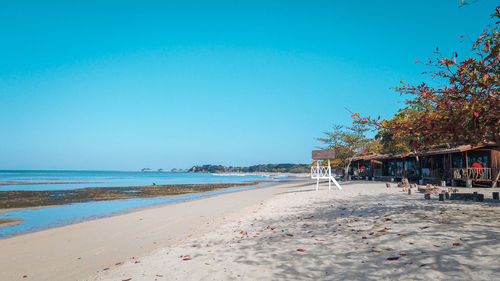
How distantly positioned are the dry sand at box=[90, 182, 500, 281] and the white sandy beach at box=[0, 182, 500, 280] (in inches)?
0.5

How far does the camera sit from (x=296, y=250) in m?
5.86

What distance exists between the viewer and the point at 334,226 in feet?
25.1

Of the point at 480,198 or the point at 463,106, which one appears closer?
the point at 463,106

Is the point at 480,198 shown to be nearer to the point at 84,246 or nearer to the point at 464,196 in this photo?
the point at 464,196

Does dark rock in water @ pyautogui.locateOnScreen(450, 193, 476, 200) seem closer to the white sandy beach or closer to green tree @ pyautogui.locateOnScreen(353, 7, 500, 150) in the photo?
the white sandy beach

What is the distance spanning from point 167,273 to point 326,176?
1768 cm

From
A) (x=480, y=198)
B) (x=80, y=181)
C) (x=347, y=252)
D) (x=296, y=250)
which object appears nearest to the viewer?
(x=347, y=252)

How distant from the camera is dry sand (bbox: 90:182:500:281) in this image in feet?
14.3

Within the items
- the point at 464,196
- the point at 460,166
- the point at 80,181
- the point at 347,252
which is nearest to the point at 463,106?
the point at 347,252

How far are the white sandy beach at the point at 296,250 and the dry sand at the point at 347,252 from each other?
0.01 m

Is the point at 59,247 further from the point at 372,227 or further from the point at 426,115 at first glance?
the point at 426,115

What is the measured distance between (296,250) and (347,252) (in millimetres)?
959

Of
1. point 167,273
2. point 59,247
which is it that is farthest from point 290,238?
point 59,247

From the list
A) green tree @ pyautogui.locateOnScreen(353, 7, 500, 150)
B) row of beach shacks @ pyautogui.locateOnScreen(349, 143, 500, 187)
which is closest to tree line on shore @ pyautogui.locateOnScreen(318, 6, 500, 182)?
green tree @ pyautogui.locateOnScreen(353, 7, 500, 150)
